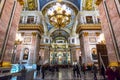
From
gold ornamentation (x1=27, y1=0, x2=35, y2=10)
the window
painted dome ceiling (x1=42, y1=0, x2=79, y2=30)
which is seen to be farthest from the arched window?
painted dome ceiling (x1=42, y1=0, x2=79, y2=30)

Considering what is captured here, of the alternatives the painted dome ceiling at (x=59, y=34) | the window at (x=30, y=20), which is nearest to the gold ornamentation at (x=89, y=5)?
the window at (x=30, y=20)

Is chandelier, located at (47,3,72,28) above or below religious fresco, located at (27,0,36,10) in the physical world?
above

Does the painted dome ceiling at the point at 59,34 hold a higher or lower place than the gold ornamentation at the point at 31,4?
higher

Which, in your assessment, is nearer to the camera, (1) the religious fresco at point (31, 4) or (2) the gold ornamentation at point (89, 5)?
(2) the gold ornamentation at point (89, 5)

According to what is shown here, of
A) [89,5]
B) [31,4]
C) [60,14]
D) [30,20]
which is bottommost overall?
[30,20]

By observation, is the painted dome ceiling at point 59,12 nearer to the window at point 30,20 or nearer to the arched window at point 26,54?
the window at point 30,20

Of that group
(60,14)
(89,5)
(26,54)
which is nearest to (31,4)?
(26,54)

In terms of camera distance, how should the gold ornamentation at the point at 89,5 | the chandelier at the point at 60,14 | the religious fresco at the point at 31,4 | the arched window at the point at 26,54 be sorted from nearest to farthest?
the arched window at the point at 26,54 → the gold ornamentation at the point at 89,5 → the religious fresco at the point at 31,4 → the chandelier at the point at 60,14

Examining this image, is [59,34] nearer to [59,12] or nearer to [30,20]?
[59,12]

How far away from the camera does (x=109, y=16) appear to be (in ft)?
20.8

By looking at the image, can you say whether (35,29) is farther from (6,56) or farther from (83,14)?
(6,56)

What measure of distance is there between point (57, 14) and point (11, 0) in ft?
63.5

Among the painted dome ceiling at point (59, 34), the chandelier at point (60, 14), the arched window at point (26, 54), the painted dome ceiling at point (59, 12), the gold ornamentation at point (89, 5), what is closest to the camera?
the arched window at point (26, 54)

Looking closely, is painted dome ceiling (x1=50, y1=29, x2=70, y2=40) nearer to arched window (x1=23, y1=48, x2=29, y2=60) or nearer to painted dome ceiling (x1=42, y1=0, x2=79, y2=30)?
painted dome ceiling (x1=42, y1=0, x2=79, y2=30)
